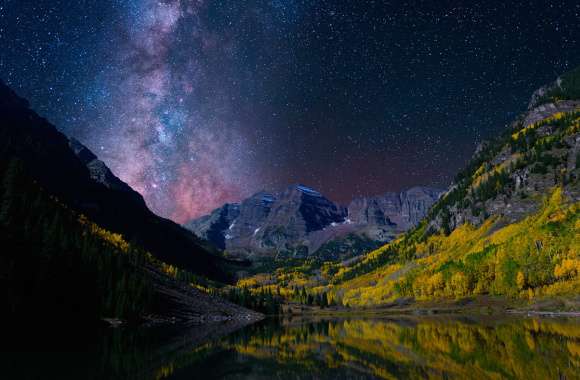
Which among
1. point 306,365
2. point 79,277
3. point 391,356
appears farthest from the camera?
point 79,277

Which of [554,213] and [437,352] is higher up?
[554,213]

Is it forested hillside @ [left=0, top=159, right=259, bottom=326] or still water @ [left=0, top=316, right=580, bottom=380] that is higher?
forested hillside @ [left=0, top=159, right=259, bottom=326]

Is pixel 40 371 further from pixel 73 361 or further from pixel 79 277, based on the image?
pixel 79 277

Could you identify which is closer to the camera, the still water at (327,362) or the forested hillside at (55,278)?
the still water at (327,362)

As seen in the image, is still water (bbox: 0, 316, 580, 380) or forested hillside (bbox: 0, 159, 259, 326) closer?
still water (bbox: 0, 316, 580, 380)

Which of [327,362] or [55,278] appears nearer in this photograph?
[327,362]

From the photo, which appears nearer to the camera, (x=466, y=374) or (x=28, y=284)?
(x=466, y=374)

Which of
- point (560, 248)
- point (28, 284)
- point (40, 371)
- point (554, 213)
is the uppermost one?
point (554, 213)

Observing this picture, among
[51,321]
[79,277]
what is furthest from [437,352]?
[79,277]

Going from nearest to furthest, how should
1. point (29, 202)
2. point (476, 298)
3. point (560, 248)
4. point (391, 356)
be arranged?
point (391, 356) → point (29, 202) → point (560, 248) → point (476, 298)

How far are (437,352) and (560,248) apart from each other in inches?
4527

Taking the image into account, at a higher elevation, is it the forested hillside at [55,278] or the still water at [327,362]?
the forested hillside at [55,278]

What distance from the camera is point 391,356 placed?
41250 mm

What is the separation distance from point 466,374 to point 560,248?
12690cm
